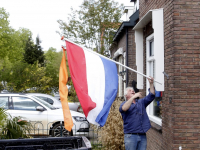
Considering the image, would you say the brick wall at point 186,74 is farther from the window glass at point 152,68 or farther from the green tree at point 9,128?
the green tree at point 9,128

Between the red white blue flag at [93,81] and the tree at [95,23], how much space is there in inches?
448

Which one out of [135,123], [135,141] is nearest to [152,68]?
[135,123]

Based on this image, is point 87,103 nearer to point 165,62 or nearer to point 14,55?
point 165,62

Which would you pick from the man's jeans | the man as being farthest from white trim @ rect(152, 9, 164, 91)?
the man's jeans

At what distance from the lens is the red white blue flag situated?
4.41 metres

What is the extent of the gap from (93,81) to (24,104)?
6.28 m

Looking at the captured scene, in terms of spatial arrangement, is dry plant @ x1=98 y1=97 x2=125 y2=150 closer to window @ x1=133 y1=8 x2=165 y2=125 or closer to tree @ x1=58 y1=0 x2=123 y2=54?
window @ x1=133 y1=8 x2=165 y2=125

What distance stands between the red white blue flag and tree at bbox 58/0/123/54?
1137 cm

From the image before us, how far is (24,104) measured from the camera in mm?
10062

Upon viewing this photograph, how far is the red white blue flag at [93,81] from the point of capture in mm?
4410

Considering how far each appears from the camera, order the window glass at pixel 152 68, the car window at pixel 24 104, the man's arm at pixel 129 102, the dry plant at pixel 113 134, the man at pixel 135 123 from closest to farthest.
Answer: the man's arm at pixel 129 102, the man at pixel 135 123, the window glass at pixel 152 68, the dry plant at pixel 113 134, the car window at pixel 24 104

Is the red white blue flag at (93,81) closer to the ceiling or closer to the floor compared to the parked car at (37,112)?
closer to the ceiling

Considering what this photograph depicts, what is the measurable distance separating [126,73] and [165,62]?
6988 mm

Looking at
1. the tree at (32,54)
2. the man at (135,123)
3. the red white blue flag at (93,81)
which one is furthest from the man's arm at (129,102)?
the tree at (32,54)
